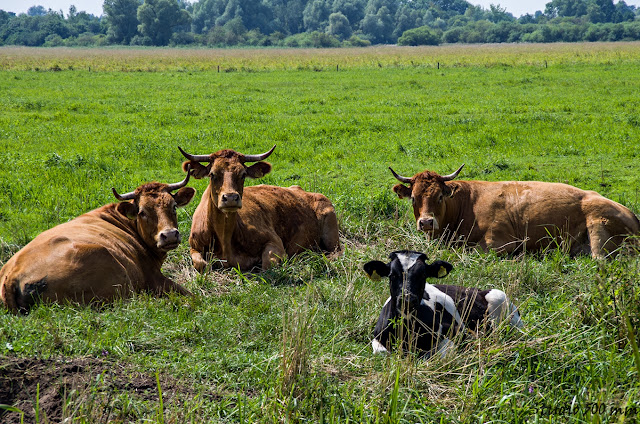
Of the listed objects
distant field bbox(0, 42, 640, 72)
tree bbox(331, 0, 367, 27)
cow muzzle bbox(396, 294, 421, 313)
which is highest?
tree bbox(331, 0, 367, 27)

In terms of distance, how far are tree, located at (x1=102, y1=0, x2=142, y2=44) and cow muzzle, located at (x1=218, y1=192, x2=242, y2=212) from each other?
125 meters

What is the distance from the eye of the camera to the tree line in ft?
390

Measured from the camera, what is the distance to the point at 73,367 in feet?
15.4

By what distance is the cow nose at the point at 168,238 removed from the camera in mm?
7332

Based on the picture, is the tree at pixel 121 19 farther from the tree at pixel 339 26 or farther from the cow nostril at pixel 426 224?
the cow nostril at pixel 426 224

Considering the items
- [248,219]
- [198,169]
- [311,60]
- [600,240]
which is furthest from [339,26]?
[198,169]

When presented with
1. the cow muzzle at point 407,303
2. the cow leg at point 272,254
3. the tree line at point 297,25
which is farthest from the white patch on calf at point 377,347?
the tree line at point 297,25

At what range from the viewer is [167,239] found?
7332 millimetres

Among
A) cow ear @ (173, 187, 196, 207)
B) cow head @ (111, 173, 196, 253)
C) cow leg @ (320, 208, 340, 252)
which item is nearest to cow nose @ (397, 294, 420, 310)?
cow head @ (111, 173, 196, 253)

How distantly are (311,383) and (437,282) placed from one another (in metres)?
2.81

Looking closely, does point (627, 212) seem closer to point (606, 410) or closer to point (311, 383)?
point (606, 410)

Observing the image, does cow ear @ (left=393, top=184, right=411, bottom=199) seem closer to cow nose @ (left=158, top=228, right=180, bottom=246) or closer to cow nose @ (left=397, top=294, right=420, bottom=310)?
cow nose @ (left=158, top=228, right=180, bottom=246)

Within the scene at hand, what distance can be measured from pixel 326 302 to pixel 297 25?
165974 mm

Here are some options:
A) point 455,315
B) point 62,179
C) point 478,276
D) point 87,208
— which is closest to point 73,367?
point 455,315
